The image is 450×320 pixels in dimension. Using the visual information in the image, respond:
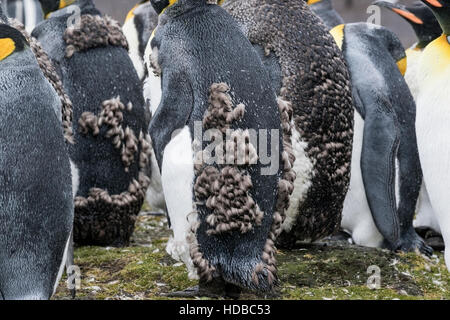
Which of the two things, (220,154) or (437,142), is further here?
(437,142)

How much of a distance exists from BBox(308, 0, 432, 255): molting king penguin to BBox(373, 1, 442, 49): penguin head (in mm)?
493

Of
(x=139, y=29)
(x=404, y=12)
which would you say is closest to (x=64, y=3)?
(x=139, y=29)

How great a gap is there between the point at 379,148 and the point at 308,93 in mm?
672

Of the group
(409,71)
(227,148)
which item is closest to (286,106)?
(227,148)

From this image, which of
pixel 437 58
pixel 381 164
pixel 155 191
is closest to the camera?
pixel 437 58

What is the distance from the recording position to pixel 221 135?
3.20m

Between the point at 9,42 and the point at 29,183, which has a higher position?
the point at 9,42

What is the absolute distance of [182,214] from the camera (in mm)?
3305

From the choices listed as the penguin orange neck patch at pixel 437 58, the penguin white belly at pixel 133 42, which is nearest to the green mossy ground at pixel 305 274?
the penguin orange neck patch at pixel 437 58

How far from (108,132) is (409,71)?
2062 millimetres

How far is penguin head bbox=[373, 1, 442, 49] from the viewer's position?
5.16 m

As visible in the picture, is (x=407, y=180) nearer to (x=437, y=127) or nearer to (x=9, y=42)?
(x=437, y=127)
